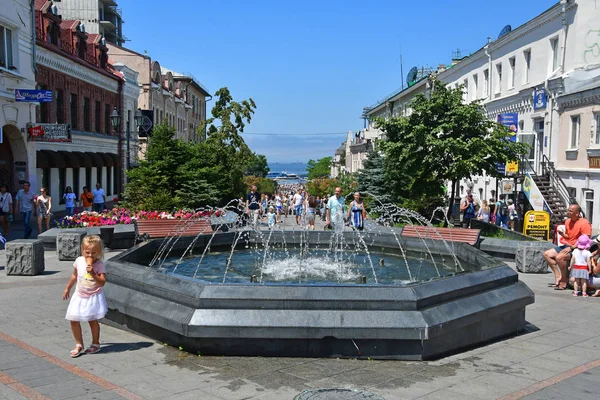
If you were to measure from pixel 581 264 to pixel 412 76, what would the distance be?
161 feet

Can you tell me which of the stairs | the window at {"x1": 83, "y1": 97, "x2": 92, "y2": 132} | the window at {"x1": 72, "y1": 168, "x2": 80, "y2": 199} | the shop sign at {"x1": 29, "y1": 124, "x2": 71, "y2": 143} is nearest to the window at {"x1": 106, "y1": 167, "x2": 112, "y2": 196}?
the window at {"x1": 83, "y1": 97, "x2": 92, "y2": 132}

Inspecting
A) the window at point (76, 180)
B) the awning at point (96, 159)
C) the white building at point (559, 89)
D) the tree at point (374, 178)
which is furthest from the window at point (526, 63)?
the window at point (76, 180)

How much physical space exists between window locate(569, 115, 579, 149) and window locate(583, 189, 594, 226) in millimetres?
2301

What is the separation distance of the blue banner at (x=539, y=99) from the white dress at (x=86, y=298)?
26132mm

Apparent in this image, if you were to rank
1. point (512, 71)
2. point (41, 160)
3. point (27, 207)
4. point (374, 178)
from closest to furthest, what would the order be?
point (27, 207) < point (41, 160) < point (374, 178) < point (512, 71)

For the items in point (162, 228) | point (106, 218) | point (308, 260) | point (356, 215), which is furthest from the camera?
point (106, 218)

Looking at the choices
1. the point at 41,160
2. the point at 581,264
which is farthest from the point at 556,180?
the point at 41,160

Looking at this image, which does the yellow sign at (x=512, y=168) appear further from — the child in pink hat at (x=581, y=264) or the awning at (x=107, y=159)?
the awning at (x=107, y=159)

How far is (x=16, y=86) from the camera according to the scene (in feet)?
87.1

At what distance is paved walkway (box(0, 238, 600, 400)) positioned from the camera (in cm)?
600

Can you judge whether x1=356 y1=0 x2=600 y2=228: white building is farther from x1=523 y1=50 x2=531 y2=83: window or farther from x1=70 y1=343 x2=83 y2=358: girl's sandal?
x1=70 y1=343 x2=83 y2=358: girl's sandal

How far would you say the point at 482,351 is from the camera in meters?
7.58

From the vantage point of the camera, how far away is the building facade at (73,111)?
3002cm

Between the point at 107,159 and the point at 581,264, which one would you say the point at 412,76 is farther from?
the point at 581,264
